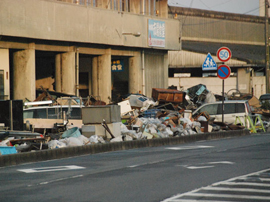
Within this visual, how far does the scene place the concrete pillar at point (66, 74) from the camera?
34719mm

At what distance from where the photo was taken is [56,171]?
11773 millimetres

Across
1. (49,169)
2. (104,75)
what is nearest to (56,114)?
(49,169)

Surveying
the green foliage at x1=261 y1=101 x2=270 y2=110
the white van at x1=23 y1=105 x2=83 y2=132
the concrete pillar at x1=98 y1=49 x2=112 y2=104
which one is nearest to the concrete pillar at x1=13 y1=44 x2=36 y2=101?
the concrete pillar at x1=98 y1=49 x2=112 y2=104

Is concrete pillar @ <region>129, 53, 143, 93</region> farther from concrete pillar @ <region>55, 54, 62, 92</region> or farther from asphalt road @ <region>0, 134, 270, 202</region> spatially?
asphalt road @ <region>0, 134, 270, 202</region>

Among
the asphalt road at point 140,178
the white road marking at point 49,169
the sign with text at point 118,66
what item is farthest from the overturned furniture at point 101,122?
the sign with text at point 118,66

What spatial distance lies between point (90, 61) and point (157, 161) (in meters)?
27.9

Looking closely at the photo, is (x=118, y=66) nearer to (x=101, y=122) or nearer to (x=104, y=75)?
(x=104, y=75)

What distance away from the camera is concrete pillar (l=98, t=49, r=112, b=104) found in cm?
3784

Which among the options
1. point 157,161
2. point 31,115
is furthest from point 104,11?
point 157,161

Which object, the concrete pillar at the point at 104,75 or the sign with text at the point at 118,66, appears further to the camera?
the sign with text at the point at 118,66

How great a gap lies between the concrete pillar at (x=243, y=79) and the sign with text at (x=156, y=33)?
20.7m

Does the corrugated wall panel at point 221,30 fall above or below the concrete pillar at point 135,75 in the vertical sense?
above

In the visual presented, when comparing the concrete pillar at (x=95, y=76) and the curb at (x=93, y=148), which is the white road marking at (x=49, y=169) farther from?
the concrete pillar at (x=95, y=76)

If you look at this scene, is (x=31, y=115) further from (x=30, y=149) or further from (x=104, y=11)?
(x=104, y=11)
